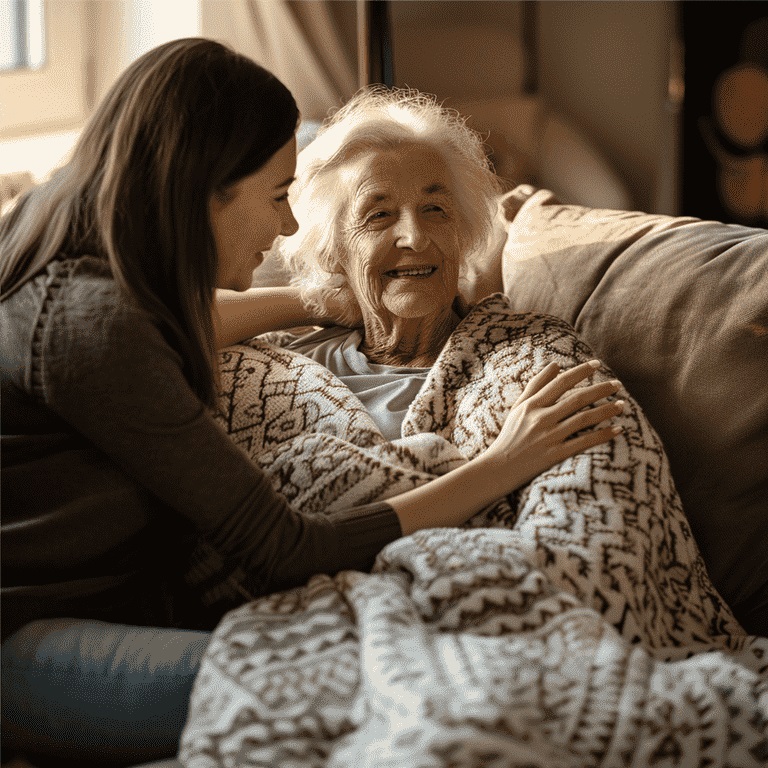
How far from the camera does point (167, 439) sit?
1129 mm

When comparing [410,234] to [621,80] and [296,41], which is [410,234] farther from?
[621,80]

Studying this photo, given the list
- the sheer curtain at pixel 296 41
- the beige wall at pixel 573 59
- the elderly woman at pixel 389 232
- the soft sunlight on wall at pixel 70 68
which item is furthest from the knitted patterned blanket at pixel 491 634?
the beige wall at pixel 573 59

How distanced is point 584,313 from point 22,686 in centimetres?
102

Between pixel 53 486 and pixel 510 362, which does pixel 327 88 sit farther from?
pixel 53 486

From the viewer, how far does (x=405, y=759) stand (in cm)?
86

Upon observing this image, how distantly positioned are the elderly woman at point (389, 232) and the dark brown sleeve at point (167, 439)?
412mm

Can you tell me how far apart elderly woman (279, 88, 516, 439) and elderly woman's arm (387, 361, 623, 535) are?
0.25m

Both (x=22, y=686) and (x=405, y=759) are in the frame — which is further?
(x=22, y=686)

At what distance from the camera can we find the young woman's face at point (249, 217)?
1.27 metres

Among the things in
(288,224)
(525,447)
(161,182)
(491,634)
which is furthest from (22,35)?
(491,634)

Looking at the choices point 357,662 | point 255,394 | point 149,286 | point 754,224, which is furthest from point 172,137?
point 754,224

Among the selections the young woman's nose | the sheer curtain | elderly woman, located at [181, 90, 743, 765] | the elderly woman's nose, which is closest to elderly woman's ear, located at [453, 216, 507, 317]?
elderly woman, located at [181, 90, 743, 765]

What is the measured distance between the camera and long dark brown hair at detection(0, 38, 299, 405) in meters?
1.16

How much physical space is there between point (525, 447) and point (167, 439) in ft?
1.63
